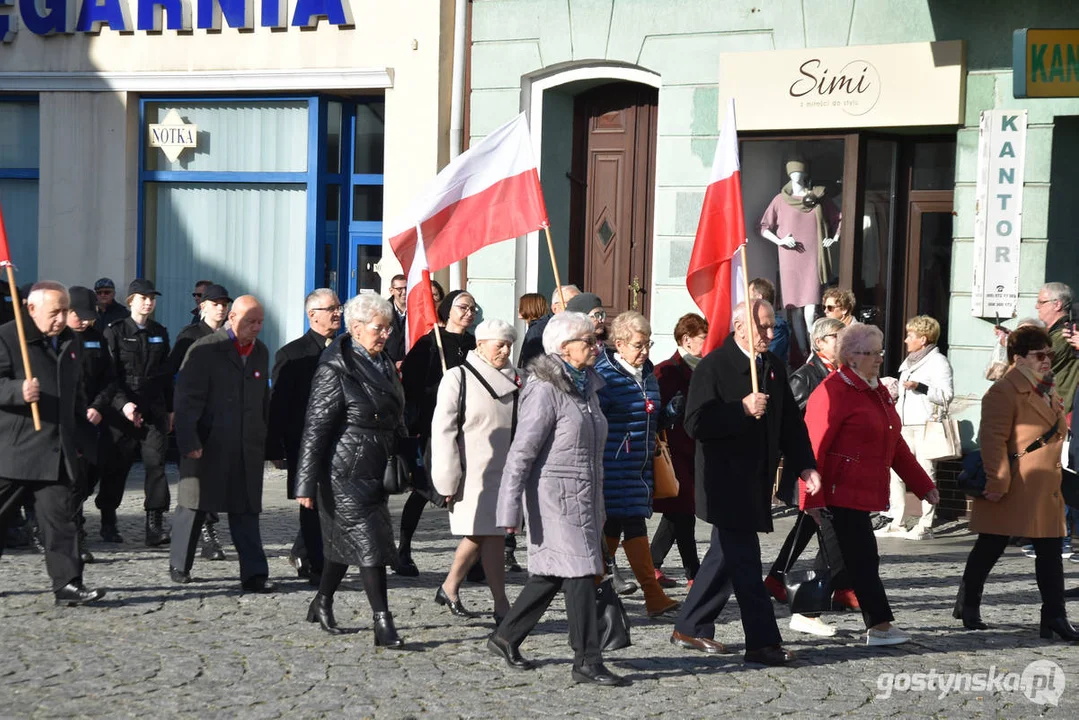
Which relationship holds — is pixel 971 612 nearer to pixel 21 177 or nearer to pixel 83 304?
pixel 83 304

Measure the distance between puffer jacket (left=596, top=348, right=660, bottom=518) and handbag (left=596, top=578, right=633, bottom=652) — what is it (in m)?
1.43

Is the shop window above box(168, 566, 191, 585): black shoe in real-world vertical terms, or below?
above

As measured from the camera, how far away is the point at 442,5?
17.0 m

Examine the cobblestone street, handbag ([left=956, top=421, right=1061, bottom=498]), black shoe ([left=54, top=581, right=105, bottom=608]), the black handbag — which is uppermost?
handbag ([left=956, top=421, right=1061, bottom=498])

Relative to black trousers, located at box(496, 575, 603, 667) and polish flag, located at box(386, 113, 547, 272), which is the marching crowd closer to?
black trousers, located at box(496, 575, 603, 667)

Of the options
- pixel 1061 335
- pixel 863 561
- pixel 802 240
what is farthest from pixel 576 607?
pixel 802 240

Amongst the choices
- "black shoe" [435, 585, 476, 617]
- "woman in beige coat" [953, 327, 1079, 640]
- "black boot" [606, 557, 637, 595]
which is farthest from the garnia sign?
"woman in beige coat" [953, 327, 1079, 640]

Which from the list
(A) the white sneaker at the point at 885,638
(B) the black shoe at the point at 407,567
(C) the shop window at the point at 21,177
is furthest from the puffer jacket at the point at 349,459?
(C) the shop window at the point at 21,177

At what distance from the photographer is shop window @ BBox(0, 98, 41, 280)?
19.2 m

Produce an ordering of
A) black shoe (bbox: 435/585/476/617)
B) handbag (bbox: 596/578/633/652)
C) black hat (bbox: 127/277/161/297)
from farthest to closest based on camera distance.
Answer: black hat (bbox: 127/277/161/297), black shoe (bbox: 435/585/476/617), handbag (bbox: 596/578/633/652)

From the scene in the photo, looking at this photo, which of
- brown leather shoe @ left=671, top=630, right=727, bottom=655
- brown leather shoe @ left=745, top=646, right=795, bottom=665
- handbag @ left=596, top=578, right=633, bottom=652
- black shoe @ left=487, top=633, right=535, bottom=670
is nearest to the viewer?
handbag @ left=596, top=578, right=633, bottom=652

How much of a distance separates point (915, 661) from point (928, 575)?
285 cm

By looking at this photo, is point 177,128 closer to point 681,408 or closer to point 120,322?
point 120,322

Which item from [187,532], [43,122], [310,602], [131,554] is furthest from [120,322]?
[43,122]
